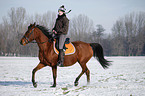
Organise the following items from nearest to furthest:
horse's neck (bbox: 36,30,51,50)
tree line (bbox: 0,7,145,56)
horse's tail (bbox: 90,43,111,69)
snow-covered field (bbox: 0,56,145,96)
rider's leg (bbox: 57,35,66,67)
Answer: snow-covered field (bbox: 0,56,145,96), rider's leg (bbox: 57,35,66,67), horse's neck (bbox: 36,30,51,50), horse's tail (bbox: 90,43,111,69), tree line (bbox: 0,7,145,56)

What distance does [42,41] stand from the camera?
602cm

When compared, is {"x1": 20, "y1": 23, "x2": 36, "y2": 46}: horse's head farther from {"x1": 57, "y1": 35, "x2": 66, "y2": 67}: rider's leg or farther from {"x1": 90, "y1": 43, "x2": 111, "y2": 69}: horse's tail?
{"x1": 90, "y1": 43, "x2": 111, "y2": 69}: horse's tail

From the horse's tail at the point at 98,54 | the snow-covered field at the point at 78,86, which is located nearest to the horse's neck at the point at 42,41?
the snow-covered field at the point at 78,86

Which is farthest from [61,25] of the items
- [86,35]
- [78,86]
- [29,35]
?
[86,35]

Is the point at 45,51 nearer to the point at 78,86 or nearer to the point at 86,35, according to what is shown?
the point at 78,86

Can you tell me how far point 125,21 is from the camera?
61.2m

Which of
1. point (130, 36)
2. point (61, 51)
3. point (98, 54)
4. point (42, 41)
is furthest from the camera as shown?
point (130, 36)

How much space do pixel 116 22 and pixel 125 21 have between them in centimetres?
370

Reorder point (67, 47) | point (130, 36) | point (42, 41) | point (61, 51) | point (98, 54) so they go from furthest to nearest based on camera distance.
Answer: point (130, 36) < point (98, 54) < point (67, 47) < point (42, 41) < point (61, 51)

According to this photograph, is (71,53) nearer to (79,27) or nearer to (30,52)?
(30,52)

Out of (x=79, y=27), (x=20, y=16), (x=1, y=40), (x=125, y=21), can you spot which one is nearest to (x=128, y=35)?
(x=125, y=21)

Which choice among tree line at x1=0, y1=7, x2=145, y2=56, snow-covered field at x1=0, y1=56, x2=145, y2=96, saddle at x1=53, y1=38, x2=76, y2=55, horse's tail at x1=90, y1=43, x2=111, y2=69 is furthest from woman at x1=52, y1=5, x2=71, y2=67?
tree line at x1=0, y1=7, x2=145, y2=56

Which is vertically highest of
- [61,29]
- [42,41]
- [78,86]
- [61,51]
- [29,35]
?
[61,29]

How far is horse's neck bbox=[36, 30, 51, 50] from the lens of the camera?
19.6ft
